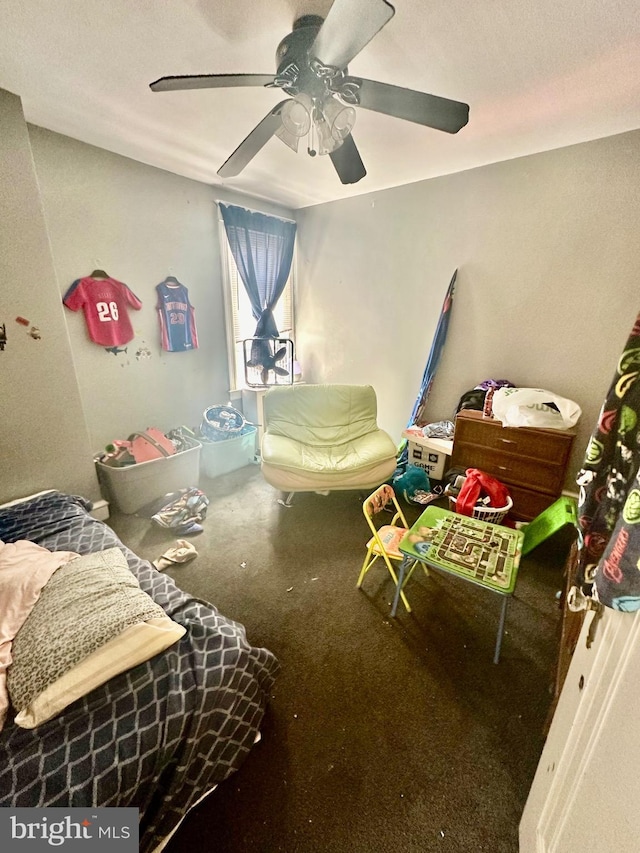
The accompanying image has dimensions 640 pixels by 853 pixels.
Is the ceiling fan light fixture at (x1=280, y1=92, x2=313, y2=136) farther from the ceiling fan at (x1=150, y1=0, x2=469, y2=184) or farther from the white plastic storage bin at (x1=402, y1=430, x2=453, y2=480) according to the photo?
the white plastic storage bin at (x1=402, y1=430, x2=453, y2=480)

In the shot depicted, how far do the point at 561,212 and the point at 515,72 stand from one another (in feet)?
3.47

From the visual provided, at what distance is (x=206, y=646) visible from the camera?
105 cm

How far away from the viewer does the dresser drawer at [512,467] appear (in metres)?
2.20

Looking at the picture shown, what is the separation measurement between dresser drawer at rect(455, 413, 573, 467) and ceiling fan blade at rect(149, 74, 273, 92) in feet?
6.98

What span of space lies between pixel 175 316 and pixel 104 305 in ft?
1.78

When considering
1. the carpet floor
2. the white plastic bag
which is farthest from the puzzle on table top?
the white plastic bag

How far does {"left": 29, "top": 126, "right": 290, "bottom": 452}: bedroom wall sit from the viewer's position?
2.17 meters

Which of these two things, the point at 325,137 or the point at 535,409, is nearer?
the point at 325,137

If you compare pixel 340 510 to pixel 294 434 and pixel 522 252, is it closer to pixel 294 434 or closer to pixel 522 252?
pixel 294 434

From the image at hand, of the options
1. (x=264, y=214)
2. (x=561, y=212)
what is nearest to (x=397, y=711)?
(x=561, y=212)

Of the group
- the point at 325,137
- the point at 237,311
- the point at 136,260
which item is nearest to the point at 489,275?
the point at 325,137

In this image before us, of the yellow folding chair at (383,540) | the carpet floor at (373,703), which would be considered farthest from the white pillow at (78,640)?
the yellow folding chair at (383,540)

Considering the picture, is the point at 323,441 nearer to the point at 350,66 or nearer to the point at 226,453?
the point at 226,453

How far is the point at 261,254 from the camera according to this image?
10.9ft
